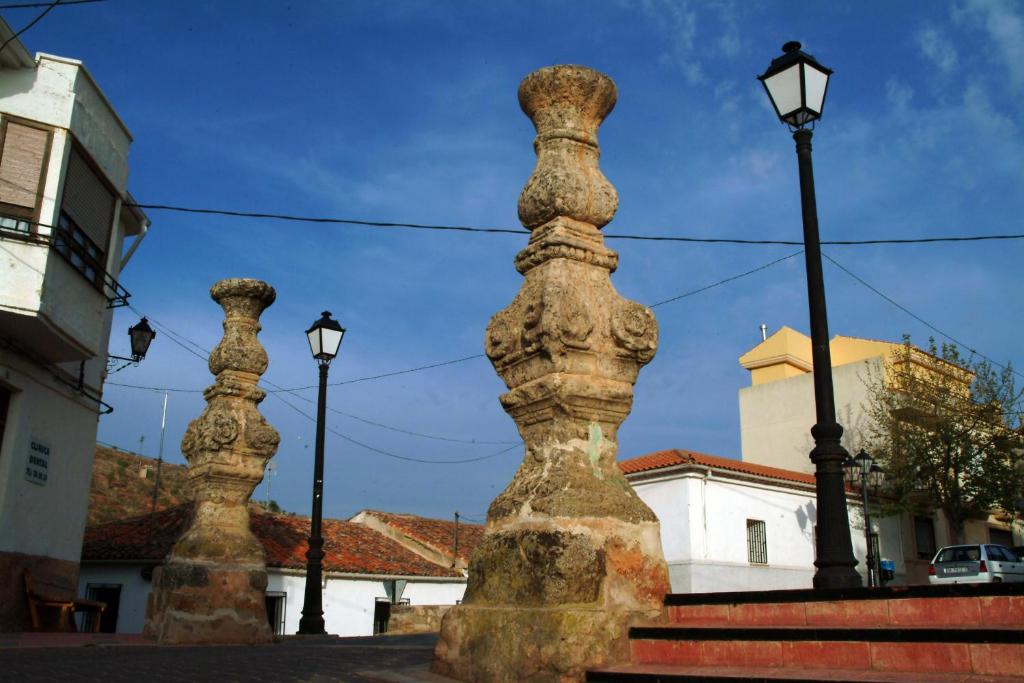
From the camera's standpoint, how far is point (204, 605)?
8.44 m

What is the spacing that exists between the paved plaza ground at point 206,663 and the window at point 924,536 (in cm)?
2460

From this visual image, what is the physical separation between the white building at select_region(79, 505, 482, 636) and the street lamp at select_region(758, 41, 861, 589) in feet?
51.1

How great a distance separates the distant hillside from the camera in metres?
32.1

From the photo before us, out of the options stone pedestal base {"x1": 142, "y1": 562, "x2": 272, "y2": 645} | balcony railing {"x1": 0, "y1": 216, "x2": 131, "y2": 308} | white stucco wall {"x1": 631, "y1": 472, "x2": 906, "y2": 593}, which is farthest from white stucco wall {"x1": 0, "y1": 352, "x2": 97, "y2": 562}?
white stucco wall {"x1": 631, "y1": 472, "x2": 906, "y2": 593}

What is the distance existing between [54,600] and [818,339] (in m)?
10.8

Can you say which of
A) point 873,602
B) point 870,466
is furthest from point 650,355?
point 870,466

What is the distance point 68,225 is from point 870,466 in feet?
53.4

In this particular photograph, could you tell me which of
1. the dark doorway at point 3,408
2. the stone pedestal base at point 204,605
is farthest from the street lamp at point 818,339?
the dark doorway at point 3,408

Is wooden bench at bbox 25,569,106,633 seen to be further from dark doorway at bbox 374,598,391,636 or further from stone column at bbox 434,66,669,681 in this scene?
dark doorway at bbox 374,598,391,636

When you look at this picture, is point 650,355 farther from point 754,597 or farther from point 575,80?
point 575,80

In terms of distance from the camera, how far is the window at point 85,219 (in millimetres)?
12000

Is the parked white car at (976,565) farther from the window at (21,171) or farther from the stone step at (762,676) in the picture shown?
the window at (21,171)

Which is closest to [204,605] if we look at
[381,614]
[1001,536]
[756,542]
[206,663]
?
[206,663]

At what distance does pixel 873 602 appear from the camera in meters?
3.95
